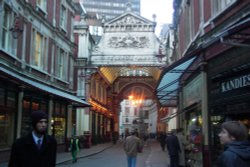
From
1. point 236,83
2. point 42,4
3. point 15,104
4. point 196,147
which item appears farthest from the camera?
point 42,4

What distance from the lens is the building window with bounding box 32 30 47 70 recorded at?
79.5ft

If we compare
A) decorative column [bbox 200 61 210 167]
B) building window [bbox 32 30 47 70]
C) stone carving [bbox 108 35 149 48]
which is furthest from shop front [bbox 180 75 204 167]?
stone carving [bbox 108 35 149 48]

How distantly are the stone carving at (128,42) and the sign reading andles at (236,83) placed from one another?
3138 centimetres

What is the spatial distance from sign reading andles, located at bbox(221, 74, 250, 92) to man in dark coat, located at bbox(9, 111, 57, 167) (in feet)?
22.4

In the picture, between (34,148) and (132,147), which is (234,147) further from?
(132,147)

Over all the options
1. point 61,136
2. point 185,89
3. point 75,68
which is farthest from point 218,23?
point 75,68

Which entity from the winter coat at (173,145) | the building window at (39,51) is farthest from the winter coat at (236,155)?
the building window at (39,51)

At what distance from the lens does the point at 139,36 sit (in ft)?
145

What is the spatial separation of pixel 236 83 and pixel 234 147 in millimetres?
8005

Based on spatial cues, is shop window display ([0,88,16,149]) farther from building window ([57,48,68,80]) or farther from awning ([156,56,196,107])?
building window ([57,48,68,80])

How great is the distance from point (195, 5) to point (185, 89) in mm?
4887

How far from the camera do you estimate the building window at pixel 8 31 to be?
764 inches

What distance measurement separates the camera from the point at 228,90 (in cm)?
1190

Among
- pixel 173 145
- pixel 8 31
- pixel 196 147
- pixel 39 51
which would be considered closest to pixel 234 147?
pixel 173 145
